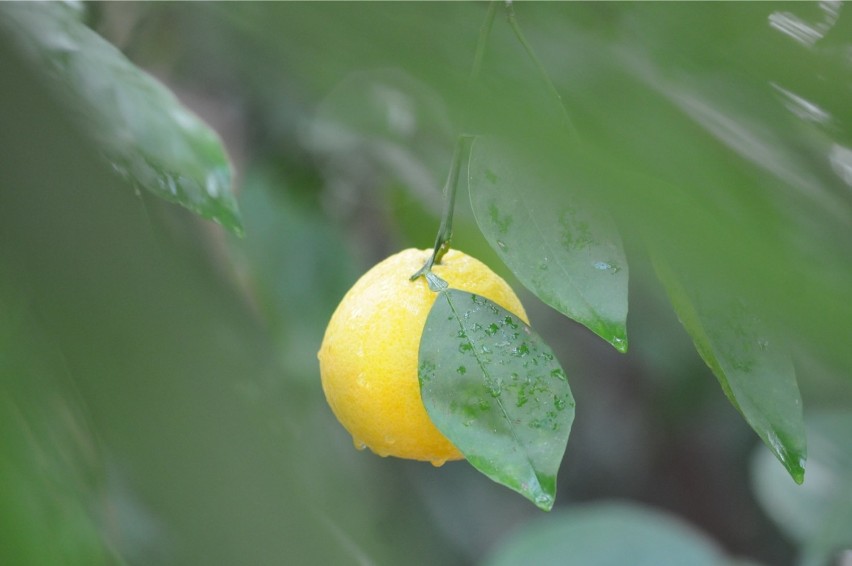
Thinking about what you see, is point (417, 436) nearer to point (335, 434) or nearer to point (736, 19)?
point (736, 19)

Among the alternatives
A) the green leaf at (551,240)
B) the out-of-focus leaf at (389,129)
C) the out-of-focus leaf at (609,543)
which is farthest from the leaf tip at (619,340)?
the out-of-focus leaf at (609,543)

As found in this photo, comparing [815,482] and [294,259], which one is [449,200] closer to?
[294,259]

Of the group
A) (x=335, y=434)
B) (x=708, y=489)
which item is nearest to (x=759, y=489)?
(x=708, y=489)

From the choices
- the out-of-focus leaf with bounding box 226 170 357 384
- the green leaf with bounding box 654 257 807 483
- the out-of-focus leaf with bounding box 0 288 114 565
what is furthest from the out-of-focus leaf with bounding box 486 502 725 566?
the out-of-focus leaf with bounding box 0 288 114 565

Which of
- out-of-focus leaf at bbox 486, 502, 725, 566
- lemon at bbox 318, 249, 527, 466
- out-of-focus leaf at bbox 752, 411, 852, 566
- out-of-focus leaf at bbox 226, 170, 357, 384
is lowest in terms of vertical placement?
out-of-focus leaf at bbox 486, 502, 725, 566

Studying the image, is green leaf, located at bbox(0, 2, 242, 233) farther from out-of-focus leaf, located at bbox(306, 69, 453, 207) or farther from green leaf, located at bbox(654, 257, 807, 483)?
out-of-focus leaf, located at bbox(306, 69, 453, 207)

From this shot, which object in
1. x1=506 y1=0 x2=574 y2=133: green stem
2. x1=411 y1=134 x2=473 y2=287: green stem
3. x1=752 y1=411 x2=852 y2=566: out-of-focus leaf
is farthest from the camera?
x1=752 y1=411 x2=852 y2=566: out-of-focus leaf
